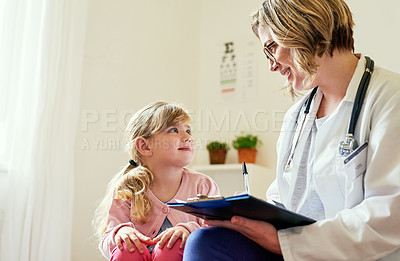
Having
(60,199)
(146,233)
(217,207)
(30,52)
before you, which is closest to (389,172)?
(217,207)

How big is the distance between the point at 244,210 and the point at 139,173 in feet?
2.26

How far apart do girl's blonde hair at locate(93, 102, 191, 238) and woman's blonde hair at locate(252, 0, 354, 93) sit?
0.54 meters

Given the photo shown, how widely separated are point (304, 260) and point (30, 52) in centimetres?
170

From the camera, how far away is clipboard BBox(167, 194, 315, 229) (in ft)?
2.79

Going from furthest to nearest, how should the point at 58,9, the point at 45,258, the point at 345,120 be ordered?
the point at 58,9 → the point at 45,258 → the point at 345,120

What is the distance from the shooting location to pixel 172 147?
62.0 inches

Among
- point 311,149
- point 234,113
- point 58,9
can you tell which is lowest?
point 311,149

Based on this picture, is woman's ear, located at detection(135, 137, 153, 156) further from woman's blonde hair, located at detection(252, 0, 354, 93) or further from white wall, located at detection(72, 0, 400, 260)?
white wall, located at detection(72, 0, 400, 260)

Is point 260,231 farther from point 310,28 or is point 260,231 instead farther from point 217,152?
point 217,152

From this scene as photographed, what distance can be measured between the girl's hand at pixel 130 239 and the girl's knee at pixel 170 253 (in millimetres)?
47

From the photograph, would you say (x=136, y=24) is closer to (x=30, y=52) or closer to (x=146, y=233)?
(x=30, y=52)

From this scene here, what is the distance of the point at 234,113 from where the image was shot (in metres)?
2.95

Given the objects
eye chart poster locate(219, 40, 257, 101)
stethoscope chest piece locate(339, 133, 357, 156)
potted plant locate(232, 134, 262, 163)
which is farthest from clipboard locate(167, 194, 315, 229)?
eye chart poster locate(219, 40, 257, 101)

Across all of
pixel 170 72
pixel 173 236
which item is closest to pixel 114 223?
pixel 173 236
